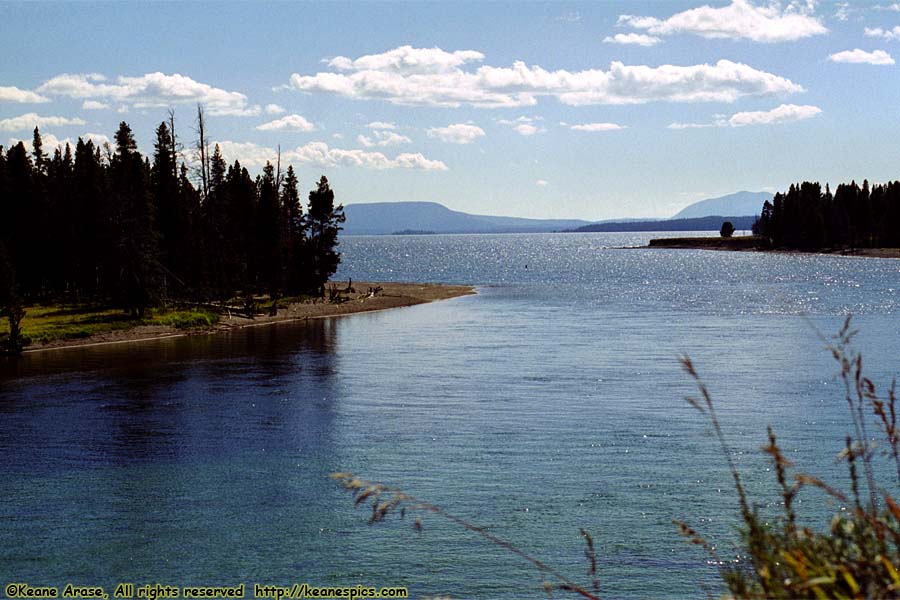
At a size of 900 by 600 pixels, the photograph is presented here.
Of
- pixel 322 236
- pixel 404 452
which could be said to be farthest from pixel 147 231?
pixel 404 452

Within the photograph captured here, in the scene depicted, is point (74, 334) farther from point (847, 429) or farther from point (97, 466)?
point (847, 429)

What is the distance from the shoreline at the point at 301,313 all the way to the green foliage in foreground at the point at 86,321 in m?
0.53

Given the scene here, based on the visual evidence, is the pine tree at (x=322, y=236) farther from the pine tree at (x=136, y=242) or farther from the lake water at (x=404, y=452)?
the lake water at (x=404, y=452)

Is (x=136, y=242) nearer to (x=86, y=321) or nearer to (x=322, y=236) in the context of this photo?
(x=86, y=321)

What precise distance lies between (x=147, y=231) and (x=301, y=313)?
16833mm

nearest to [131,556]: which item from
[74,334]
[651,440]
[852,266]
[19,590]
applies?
[19,590]

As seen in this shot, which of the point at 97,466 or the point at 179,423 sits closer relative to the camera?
the point at 97,466

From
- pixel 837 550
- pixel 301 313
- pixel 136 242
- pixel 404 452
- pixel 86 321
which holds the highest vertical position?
pixel 136 242

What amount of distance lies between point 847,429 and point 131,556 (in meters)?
→ 23.1

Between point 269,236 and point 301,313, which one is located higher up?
point 269,236

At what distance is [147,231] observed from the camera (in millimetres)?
69625

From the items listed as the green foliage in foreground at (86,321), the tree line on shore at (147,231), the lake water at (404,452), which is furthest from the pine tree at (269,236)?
the lake water at (404,452)

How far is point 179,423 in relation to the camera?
111 ft

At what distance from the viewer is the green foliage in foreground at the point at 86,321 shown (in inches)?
2329
